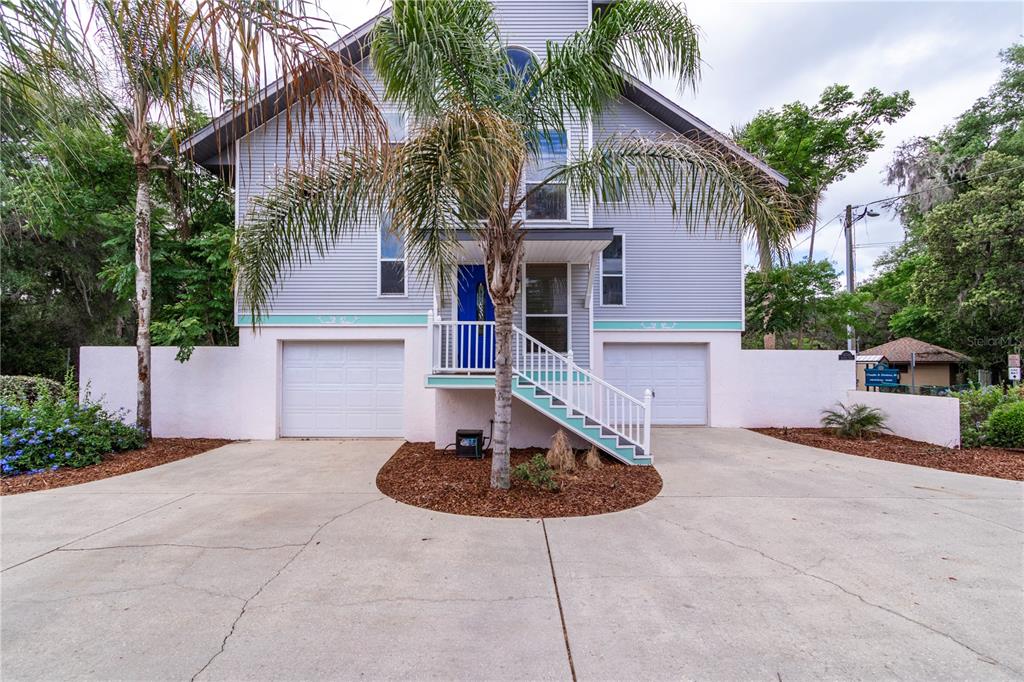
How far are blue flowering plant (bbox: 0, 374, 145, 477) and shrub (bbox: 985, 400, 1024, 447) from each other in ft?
50.3

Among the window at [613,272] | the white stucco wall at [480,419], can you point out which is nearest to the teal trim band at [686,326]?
the window at [613,272]

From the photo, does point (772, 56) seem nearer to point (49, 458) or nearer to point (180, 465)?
point (180, 465)

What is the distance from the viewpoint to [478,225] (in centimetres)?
467

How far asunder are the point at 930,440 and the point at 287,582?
1069 centimetres

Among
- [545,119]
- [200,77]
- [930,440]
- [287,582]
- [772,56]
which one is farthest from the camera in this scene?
[772,56]

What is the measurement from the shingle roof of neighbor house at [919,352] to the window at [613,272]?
1651 cm

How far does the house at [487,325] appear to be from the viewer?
8180mm

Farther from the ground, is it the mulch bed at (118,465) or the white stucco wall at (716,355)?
the white stucco wall at (716,355)

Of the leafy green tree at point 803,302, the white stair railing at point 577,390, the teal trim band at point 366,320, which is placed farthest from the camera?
the leafy green tree at point 803,302

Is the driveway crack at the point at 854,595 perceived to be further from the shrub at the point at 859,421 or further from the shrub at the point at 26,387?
the shrub at the point at 26,387

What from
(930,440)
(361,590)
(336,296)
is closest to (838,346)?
(930,440)

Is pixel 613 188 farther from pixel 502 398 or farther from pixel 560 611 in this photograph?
pixel 560 611

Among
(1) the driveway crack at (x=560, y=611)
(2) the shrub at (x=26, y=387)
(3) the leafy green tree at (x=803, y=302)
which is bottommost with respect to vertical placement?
(1) the driveway crack at (x=560, y=611)

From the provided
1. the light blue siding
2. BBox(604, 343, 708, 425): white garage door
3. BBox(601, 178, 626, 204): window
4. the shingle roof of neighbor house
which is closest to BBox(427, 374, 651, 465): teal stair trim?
BBox(601, 178, 626, 204): window
